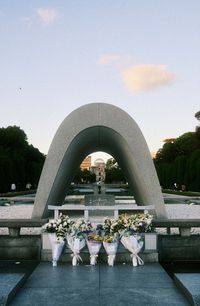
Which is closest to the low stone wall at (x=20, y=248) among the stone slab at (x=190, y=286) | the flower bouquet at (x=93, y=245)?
the flower bouquet at (x=93, y=245)

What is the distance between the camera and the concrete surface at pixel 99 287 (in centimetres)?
716

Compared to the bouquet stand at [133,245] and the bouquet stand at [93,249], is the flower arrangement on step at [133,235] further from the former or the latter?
the bouquet stand at [93,249]

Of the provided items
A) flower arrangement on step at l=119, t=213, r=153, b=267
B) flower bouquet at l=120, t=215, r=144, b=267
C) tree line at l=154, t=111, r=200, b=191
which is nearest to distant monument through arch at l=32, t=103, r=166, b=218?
flower arrangement on step at l=119, t=213, r=153, b=267

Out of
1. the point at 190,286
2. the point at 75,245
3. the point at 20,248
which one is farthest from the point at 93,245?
the point at 190,286

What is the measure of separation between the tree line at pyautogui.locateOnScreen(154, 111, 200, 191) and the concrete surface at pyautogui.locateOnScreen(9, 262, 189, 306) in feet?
149

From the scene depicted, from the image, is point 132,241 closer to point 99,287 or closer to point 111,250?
point 111,250

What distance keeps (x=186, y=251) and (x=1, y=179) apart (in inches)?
1805

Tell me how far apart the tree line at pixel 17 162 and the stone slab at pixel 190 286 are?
4758 centimetres

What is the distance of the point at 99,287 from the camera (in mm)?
8031

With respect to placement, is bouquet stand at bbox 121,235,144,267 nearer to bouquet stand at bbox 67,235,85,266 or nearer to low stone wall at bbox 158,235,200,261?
bouquet stand at bbox 67,235,85,266

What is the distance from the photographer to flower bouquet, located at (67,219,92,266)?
1002 centimetres

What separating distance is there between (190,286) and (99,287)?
5.61ft

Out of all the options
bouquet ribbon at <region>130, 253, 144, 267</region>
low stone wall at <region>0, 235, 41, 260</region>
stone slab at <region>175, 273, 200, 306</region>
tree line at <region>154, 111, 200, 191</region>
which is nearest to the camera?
stone slab at <region>175, 273, 200, 306</region>

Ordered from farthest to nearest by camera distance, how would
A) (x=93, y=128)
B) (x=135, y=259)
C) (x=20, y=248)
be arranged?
(x=93, y=128) → (x=20, y=248) → (x=135, y=259)
